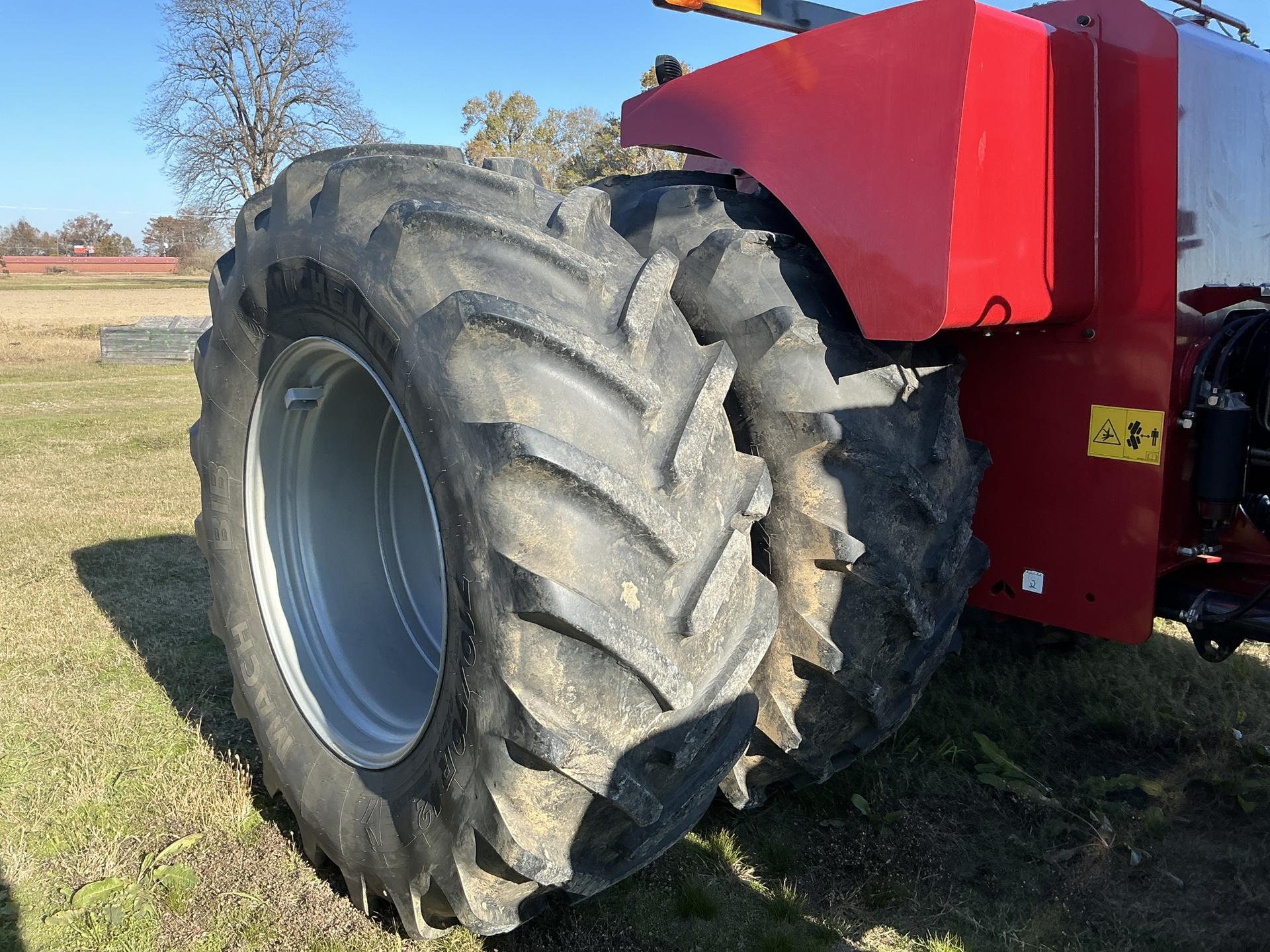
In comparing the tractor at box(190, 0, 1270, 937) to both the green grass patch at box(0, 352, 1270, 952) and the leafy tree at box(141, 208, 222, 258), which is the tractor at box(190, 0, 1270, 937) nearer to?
the green grass patch at box(0, 352, 1270, 952)

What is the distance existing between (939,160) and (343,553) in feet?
5.79

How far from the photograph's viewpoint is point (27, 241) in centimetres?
8619

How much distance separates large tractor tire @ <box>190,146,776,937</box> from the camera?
5.31 ft

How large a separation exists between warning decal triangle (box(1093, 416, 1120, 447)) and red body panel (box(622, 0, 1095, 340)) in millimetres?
252

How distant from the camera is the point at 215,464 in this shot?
8.38ft

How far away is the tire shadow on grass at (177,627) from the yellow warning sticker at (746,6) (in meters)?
2.51

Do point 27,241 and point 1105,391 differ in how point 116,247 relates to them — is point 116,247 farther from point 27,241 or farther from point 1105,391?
point 1105,391

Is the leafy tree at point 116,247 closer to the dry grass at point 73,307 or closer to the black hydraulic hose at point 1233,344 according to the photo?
the dry grass at point 73,307

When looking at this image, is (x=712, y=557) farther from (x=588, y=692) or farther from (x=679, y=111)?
(x=679, y=111)

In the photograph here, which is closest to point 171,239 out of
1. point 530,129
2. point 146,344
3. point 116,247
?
point 116,247

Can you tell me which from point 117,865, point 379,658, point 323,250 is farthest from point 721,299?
A: point 117,865

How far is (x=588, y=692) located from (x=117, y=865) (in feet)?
5.04

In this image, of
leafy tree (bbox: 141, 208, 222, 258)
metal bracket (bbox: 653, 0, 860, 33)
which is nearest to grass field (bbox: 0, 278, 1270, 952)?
metal bracket (bbox: 653, 0, 860, 33)

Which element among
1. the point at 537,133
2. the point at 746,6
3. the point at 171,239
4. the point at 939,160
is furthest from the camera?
the point at 171,239
